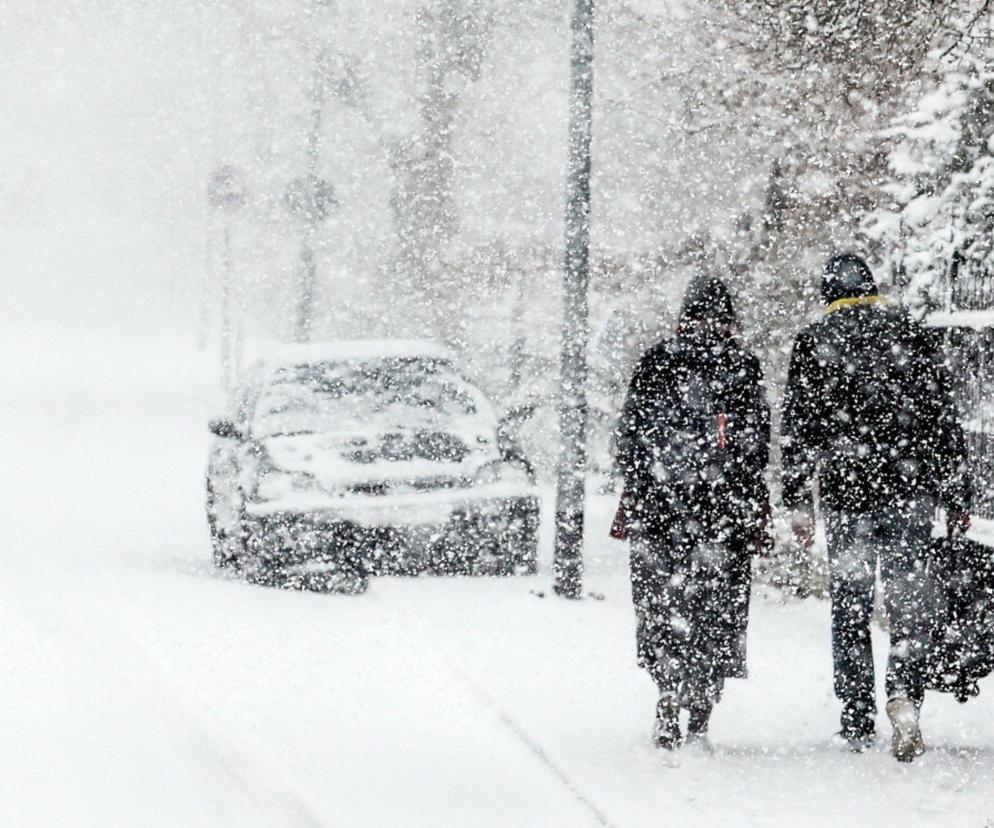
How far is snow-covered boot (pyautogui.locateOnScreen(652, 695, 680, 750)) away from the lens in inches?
257

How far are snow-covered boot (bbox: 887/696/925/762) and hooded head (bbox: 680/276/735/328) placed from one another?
1.60 m

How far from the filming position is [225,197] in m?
25.2

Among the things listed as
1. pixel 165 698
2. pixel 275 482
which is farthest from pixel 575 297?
pixel 165 698

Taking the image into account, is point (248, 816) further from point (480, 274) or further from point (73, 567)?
point (480, 274)

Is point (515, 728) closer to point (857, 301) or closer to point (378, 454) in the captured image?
point (857, 301)

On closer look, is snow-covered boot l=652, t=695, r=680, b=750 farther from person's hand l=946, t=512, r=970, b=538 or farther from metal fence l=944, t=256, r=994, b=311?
metal fence l=944, t=256, r=994, b=311

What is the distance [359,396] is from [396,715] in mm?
4543

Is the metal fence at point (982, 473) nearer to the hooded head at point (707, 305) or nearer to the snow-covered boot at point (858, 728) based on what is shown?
the snow-covered boot at point (858, 728)

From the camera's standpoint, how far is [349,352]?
466 inches

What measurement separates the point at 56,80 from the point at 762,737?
2652 inches

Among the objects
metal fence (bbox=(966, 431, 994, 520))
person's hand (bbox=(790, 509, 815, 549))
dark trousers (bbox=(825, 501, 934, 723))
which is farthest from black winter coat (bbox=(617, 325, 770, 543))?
metal fence (bbox=(966, 431, 994, 520))

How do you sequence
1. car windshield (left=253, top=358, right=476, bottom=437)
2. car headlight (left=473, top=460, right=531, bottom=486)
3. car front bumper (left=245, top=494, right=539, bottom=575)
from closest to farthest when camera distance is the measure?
car front bumper (left=245, top=494, right=539, bottom=575) → car headlight (left=473, top=460, right=531, bottom=486) → car windshield (left=253, top=358, right=476, bottom=437)

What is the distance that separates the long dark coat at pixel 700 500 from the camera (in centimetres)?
655

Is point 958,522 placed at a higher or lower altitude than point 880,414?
lower
